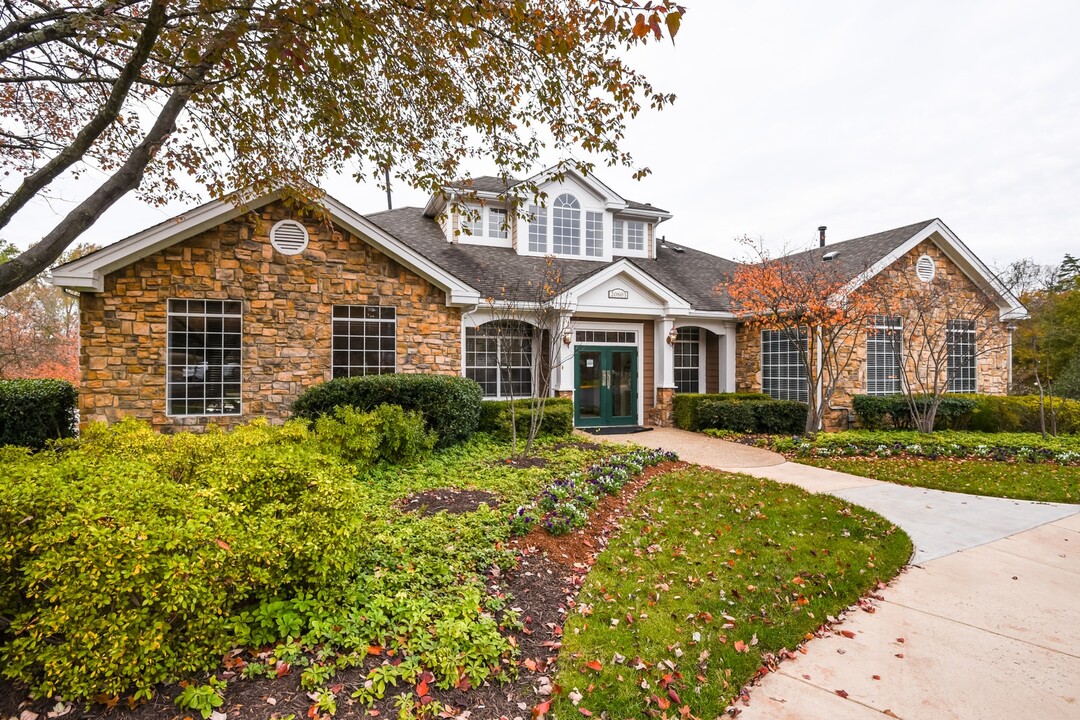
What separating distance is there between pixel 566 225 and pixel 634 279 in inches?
128

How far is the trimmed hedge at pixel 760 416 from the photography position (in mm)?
13062

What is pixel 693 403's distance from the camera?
14.0 metres

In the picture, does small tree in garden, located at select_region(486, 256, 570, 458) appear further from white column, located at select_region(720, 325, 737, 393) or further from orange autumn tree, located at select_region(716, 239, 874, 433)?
white column, located at select_region(720, 325, 737, 393)

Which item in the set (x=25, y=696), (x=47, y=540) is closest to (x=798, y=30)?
(x=47, y=540)

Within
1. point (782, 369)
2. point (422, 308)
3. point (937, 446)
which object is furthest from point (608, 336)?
point (937, 446)

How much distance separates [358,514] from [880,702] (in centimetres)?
347

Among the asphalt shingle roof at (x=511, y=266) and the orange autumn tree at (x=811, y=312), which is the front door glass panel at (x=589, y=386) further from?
the orange autumn tree at (x=811, y=312)

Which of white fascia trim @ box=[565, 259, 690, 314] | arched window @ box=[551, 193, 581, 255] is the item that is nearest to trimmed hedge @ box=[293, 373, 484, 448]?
white fascia trim @ box=[565, 259, 690, 314]

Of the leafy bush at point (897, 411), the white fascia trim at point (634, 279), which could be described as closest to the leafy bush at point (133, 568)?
the white fascia trim at point (634, 279)

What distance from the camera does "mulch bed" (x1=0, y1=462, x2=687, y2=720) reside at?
8.45 ft

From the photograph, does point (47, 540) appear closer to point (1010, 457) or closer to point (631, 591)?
point (631, 591)

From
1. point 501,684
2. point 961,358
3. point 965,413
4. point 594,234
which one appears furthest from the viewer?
point 594,234

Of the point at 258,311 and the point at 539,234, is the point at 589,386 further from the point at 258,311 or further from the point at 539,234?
the point at 258,311

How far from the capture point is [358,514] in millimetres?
3770
